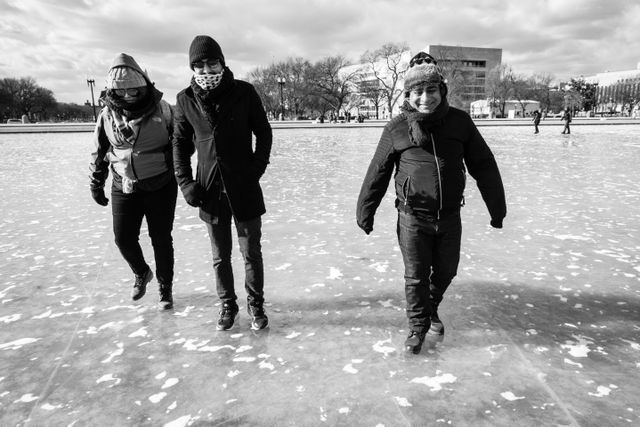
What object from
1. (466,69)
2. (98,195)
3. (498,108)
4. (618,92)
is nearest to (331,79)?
(466,69)

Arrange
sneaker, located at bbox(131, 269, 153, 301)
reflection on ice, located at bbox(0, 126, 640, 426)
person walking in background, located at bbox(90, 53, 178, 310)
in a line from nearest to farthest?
1. reflection on ice, located at bbox(0, 126, 640, 426)
2. person walking in background, located at bbox(90, 53, 178, 310)
3. sneaker, located at bbox(131, 269, 153, 301)

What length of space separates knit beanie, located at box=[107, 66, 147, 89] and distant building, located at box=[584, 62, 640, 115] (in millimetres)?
86002

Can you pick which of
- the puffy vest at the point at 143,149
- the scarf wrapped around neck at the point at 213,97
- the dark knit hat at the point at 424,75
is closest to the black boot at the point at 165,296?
the puffy vest at the point at 143,149

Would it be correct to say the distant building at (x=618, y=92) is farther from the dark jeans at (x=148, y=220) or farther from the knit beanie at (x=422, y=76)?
the dark jeans at (x=148, y=220)

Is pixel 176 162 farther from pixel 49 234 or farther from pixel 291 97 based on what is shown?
pixel 291 97

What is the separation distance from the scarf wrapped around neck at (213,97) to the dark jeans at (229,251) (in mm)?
519

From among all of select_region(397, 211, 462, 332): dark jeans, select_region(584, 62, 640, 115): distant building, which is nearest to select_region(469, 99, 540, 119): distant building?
select_region(584, 62, 640, 115): distant building

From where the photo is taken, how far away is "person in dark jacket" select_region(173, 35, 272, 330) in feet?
8.61

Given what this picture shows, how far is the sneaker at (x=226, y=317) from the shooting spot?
118 inches

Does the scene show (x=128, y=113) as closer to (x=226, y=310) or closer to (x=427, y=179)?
(x=226, y=310)

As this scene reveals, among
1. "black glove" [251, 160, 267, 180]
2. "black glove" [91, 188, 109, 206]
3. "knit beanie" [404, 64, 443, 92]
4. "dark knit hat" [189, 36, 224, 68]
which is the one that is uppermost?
"dark knit hat" [189, 36, 224, 68]

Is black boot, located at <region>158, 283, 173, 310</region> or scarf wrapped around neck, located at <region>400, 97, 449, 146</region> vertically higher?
scarf wrapped around neck, located at <region>400, 97, 449, 146</region>

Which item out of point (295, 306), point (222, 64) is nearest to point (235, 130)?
point (222, 64)

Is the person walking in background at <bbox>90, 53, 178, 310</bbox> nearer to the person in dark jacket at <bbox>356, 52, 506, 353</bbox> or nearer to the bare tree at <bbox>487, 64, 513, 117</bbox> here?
the person in dark jacket at <bbox>356, 52, 506, 353</bbox>
